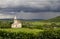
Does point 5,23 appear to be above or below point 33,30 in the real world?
above

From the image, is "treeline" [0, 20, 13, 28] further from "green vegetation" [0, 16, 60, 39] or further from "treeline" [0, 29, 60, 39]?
"treeline" [0, 29, 60, 39]

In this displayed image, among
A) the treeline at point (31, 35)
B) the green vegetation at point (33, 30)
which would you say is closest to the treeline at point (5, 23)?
the green vegetation at point (33, 30)

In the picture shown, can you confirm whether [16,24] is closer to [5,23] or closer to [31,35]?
[5,23]

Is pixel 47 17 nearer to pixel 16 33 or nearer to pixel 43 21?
pixel 43 21

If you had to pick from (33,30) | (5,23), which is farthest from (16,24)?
(33,30)

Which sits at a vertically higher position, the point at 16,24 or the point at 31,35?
the point at 16,24

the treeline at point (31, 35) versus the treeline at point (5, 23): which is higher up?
the treeline at point (5, 23)

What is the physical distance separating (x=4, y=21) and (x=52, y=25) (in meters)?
0.88

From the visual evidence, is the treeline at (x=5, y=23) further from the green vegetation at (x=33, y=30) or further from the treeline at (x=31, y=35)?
the treeline at (x=31, y=35)

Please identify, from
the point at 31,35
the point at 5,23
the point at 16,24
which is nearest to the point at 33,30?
the point at 31,35

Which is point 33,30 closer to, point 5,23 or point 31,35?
point 31,35

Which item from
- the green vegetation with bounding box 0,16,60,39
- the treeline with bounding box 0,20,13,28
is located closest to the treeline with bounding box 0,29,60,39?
the green vegetation with bounding box 0,16,60,39

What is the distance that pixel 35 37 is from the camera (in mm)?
2803

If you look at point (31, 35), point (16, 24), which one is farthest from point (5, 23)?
point (31, 35)
